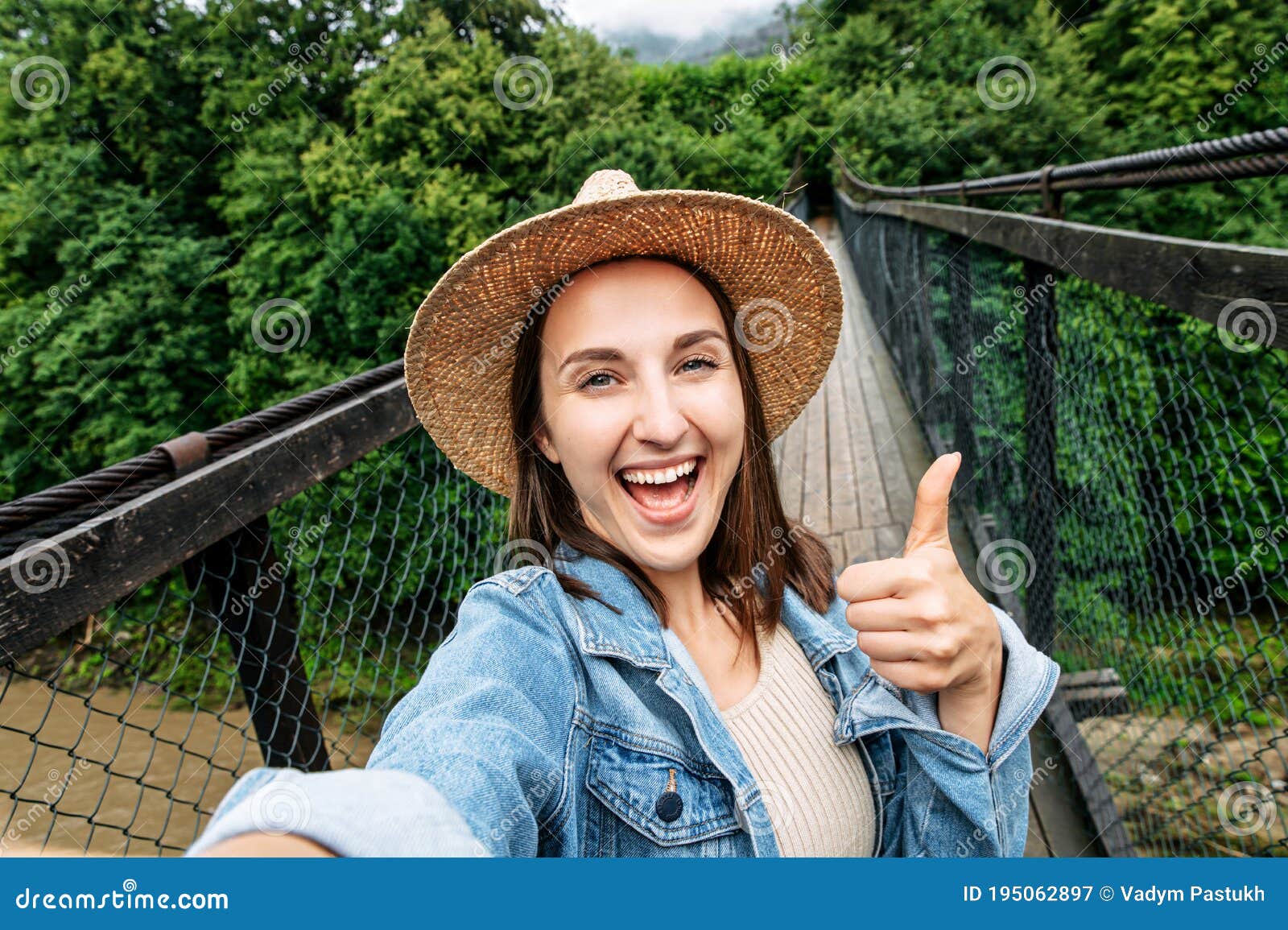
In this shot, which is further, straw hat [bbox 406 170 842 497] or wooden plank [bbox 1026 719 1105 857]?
wooden plank [bbox 1026 719 1105 857]

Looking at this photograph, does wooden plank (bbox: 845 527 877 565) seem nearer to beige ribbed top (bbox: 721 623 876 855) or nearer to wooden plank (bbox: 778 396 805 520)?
wooden plank (bbox: 778 396 805 520)

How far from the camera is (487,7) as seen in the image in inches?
761

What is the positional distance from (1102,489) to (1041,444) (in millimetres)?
1253

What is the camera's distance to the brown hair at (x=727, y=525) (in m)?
1.20

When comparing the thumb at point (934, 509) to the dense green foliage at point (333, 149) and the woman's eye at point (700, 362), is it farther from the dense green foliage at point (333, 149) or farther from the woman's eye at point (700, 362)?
the dense green foliage at point (333, 149)

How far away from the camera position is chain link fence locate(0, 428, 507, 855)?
1.44 m

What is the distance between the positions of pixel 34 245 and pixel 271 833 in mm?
20434

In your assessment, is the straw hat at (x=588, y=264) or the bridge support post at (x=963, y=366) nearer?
the straw hat at (x=588, y=264)

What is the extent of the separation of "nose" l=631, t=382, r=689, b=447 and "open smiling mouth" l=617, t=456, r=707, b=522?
0.05 m

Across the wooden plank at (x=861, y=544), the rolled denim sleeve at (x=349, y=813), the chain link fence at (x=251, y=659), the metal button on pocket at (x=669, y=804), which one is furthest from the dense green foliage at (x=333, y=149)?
the rolled denim sleeve at (x=349, y=813)

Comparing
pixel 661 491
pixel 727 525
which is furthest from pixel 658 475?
pixel 727 525

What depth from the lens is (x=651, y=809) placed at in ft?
3.26

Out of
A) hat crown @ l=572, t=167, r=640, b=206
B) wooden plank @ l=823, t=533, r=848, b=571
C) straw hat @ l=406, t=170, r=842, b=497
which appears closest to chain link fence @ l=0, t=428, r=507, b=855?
straw hat @ l=406, t=170, r=842, b=497

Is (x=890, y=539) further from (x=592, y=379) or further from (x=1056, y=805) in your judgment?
(x=592, y=379)
